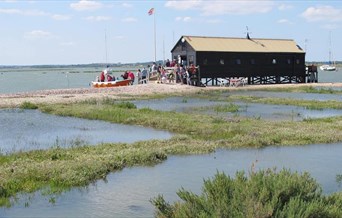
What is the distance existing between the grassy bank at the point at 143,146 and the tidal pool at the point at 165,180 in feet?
1.70

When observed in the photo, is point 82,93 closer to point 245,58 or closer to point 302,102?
point 302,102

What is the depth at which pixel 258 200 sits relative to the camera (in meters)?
7.38

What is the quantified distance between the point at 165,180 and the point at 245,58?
4299 centimetres

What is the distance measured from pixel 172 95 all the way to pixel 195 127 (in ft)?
72.5

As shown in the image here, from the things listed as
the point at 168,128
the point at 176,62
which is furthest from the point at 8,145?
the point at 176,62

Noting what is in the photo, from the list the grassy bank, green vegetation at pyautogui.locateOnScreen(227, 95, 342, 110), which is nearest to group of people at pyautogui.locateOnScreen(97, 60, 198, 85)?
green vegetation at pyautogui.locateOnScreen(227, 95, 342, 110)

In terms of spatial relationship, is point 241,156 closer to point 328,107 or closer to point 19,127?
point 19,127

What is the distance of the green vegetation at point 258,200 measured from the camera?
709 cm

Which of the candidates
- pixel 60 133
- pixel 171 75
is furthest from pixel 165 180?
pixel 171 75

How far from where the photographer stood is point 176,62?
178 ft

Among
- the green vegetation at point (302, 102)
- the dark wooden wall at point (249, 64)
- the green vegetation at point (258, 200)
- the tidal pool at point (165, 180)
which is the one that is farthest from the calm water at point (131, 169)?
the dark wooden wall at point (249, 64)

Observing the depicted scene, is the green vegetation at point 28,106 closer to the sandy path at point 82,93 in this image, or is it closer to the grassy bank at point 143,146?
the sandy path at point 82,93

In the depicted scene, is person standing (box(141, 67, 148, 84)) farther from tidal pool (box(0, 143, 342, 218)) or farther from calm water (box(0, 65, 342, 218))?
tidal pool (box(0, 143, 342, 218))

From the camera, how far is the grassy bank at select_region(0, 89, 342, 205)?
1225cm
